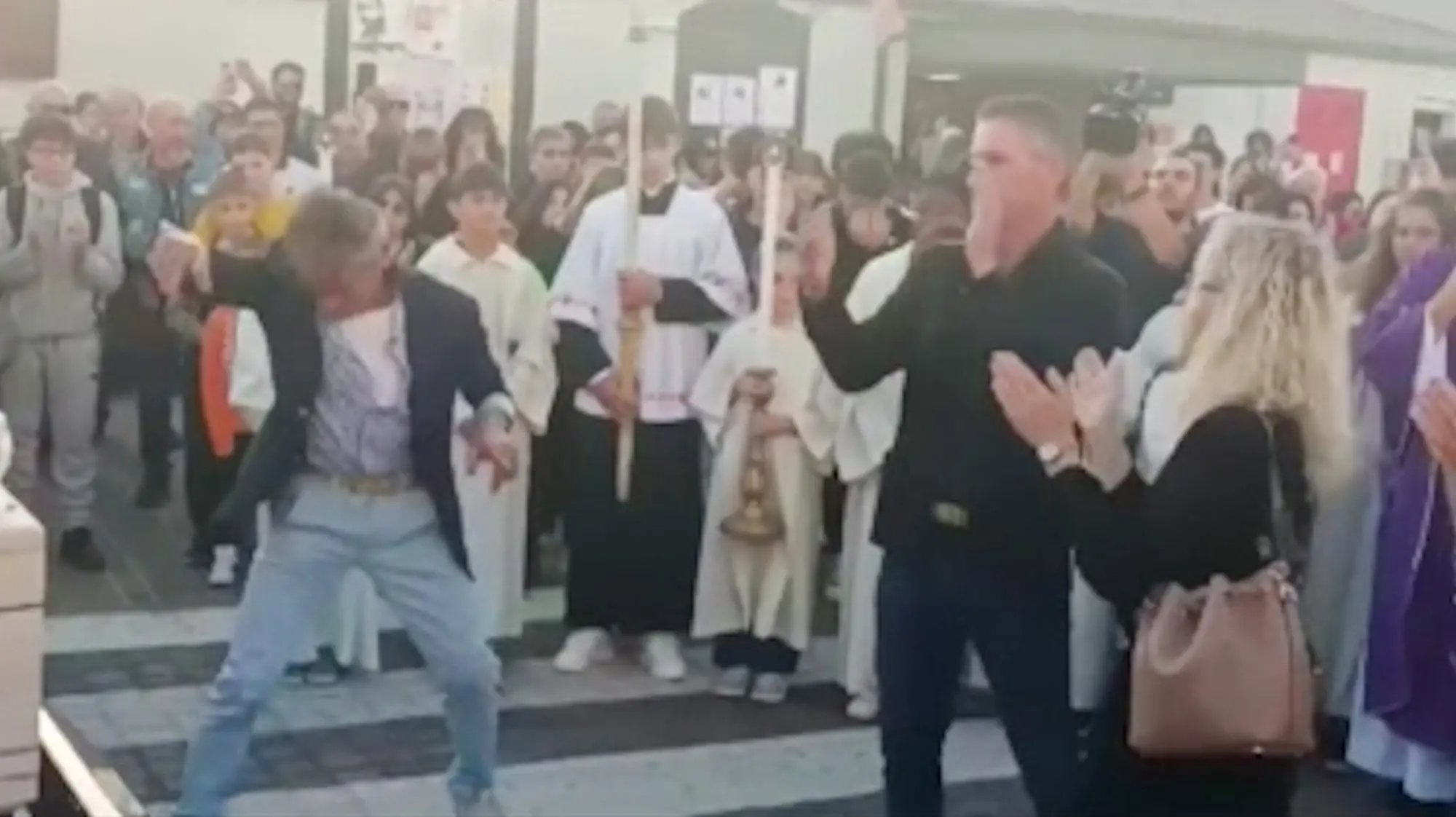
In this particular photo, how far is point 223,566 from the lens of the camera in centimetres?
253

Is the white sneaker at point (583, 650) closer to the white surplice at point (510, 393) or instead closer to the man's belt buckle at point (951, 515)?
the white surplice at point (510, 393)

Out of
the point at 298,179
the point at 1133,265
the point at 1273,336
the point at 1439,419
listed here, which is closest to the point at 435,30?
the point at 298,179

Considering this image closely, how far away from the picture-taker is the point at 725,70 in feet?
7.66

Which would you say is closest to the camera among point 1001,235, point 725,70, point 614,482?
point 1001,235

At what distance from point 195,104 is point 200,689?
73 centimetres

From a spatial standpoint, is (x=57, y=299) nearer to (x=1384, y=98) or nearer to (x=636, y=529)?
(x=636, y=529)

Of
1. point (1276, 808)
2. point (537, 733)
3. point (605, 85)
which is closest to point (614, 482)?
point (537, 733)

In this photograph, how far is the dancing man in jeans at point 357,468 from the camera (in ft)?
7.81

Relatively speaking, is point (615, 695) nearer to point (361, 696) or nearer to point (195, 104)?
point (361, 696)

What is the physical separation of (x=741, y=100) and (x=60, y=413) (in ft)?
3.23

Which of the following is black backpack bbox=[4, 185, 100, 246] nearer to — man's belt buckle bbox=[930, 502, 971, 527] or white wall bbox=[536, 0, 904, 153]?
white wall bbox=[536, 0, 904, 153]

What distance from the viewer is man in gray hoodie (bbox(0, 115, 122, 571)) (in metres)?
2.52

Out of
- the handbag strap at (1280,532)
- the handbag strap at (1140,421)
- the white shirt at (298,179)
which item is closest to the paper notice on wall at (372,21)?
the white shirt at (298,179)

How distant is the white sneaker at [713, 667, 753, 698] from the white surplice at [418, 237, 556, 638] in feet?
0.86
